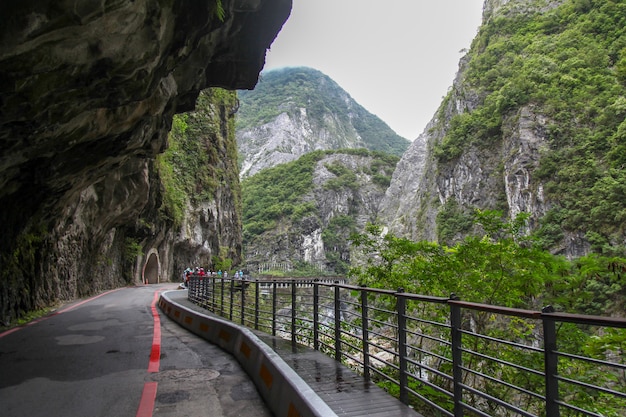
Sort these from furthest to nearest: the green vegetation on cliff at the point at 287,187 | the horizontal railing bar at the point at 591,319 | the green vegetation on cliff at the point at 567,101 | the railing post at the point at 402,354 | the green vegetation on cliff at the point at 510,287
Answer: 1. the green vegetation on cliff at the point at 287,187
2. the green vegetation on cliff at the point at 567,101
3. the green vegetation on cliff at the point at 510,287
4. the railing post at the point at 402,354
5. the horizontal railing bar at the point at 591,319

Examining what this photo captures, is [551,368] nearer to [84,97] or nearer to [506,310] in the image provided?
[506,310]

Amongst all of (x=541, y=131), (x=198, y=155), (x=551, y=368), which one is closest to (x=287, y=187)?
(x=541, y=131)

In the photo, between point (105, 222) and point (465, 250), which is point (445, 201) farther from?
point (465, 250)

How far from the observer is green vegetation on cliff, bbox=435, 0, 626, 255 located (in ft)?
123

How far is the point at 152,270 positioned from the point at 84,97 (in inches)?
1378

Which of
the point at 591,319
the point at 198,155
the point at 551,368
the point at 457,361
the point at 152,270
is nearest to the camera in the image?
the point at 591,319

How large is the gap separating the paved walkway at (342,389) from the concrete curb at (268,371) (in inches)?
10.5

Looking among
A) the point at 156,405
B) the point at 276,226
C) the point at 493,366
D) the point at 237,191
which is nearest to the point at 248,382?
the point at 156,405

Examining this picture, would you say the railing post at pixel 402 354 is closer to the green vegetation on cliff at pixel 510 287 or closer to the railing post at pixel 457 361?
the railing post at pixel 457 361

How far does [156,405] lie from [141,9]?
5441 millimetres

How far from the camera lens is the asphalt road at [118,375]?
488 cm

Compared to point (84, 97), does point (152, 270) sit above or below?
below

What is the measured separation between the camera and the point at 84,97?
7.39m

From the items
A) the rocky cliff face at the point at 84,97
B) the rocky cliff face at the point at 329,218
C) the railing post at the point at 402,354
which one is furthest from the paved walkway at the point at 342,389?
the rocky cliff face at the point at 329,218
